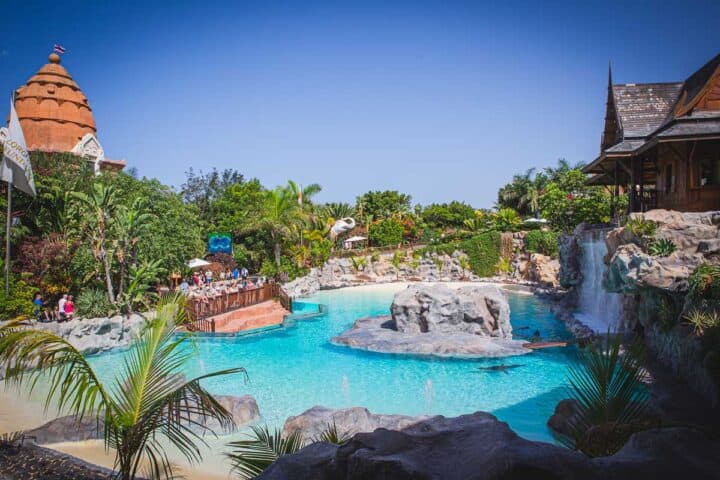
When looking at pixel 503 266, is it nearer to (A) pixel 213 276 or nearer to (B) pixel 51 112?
(A) pixel 213 276

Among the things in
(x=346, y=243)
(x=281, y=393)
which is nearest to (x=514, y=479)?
(x=281, y=393)

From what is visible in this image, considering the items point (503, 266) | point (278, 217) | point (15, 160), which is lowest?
point (503, 266)

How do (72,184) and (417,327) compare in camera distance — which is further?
(72,184)

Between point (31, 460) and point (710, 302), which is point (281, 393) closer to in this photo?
point (31, 460)

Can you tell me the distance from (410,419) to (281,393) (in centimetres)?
418

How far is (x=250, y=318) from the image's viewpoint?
A: 1988 cm

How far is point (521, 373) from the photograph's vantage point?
516 inches

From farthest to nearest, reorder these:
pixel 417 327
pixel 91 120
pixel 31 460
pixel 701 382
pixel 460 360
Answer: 1. pixel 91 120
2. pixel 417 327
3. pixel 460 360
4. pixel 701 382
5. pixel 31 460

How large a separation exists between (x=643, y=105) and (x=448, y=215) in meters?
26.3

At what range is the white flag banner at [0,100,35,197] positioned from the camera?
1416 centimetres

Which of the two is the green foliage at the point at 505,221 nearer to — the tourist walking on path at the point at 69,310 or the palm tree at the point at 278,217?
the palm tree at the point at 278,217

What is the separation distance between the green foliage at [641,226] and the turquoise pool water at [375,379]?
4271 millimetres

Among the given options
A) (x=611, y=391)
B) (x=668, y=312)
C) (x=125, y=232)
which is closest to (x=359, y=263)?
(x=125, y=232)

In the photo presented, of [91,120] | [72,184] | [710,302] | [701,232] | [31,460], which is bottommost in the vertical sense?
[31,460]
